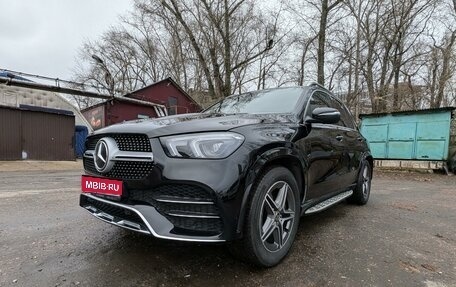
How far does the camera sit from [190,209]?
6.37ft

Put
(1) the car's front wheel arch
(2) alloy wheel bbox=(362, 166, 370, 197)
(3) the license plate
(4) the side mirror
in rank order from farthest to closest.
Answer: (2) alloy wheel bbox=(362, 166, 370, 197) → (4) the side mirror → (3) the license plate → (1) the car's front wheel arch

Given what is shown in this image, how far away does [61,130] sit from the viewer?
1697 centimetres

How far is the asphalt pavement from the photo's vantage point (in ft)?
7.09

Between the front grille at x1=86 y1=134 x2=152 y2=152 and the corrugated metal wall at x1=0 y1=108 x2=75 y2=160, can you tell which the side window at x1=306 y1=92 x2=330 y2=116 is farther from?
the corrugated metal wall at x1=0 y1=108 x2=75 y2=160

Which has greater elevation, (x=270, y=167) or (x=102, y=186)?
(x=270, y=167)

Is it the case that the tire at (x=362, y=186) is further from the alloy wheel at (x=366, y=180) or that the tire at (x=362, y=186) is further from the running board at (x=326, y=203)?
the running board at (x=326, y=203)

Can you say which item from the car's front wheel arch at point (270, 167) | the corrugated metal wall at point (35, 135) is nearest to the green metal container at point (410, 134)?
the car's front wheel arch at point (270, 167)

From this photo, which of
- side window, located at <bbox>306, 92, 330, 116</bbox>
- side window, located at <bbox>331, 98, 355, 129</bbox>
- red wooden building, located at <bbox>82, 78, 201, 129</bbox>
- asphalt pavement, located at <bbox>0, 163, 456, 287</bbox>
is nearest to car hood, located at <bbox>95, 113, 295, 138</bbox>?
side window, located at <bbox>306, 92, 330, 116</bbox>

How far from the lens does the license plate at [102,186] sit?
2152 millimetres

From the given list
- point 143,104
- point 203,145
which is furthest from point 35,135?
point 203,145

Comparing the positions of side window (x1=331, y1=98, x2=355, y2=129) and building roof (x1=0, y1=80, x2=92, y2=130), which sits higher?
building roof (x1=0, y1=80, x2=92, y2=130)

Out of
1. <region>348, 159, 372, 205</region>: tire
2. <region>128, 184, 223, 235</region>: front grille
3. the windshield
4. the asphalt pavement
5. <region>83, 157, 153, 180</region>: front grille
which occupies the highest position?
the windshield

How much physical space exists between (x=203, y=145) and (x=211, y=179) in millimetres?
244

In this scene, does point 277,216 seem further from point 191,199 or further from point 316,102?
point 316,102
